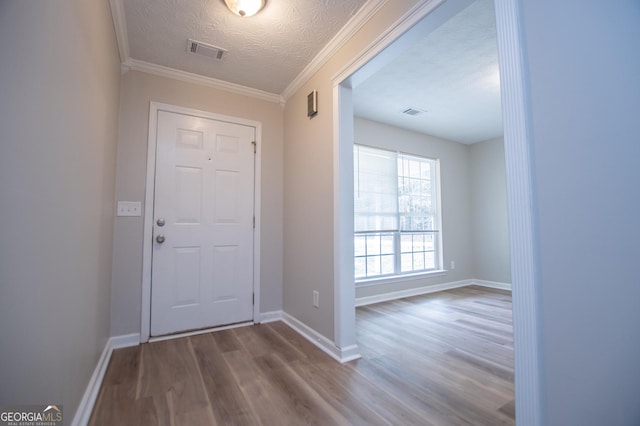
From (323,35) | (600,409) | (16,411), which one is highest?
(323,35)

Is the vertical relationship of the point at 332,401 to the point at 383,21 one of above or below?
below

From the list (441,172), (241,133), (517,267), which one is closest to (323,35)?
(241,133)

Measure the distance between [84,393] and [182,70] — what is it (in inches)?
99.6

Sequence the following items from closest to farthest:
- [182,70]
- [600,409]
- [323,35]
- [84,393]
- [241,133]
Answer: [600,409] < [84,393] < [323,35] < [182,70] < [241,133]

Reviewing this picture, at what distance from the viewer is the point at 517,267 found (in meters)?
1.01

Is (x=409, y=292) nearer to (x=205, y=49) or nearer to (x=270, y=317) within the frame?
(x=270, y=317)

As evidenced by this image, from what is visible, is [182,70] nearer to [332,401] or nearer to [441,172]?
[332,401]

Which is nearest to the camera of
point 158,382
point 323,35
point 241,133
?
point 158,382

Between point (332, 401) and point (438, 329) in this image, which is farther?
point (438, 329)

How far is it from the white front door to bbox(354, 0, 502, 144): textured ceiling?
1.55 meters

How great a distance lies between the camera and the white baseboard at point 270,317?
280 cm

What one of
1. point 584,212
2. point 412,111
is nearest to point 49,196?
point 584,212

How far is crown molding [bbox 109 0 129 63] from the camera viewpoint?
1.76m

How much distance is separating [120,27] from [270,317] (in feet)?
8.99
